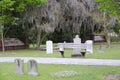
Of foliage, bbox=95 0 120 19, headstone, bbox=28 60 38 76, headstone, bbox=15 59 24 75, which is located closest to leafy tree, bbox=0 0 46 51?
headstone, bbox=15 59 24 75

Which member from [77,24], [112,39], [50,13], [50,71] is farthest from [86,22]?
[50,71]

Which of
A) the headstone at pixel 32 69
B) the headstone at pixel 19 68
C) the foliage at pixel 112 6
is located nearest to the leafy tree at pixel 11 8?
the headstone at pixel 19 68

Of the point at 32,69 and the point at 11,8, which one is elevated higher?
the point at 11,8

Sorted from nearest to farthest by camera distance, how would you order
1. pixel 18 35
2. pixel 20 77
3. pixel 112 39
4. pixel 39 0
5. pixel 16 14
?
pixel 20 77, pixel 39 0, pixel 16 14, pixel 18 35, pixel 112 39

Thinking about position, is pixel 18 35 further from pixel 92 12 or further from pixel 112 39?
pixel 112 39

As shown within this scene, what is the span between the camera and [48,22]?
31281 millimetres

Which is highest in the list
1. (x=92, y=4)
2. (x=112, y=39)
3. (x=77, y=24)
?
(x=92, y=4)

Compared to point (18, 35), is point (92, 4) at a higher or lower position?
higher

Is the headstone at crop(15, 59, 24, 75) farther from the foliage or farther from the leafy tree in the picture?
the leafy tree

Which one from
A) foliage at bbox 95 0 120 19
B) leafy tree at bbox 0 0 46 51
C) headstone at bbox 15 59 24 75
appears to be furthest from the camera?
leafy tree at bbox 0 0 46 51

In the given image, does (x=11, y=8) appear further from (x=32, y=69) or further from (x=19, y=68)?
(x=32, y=69)

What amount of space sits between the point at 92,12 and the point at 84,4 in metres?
1.24

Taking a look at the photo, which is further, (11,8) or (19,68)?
(11,8)

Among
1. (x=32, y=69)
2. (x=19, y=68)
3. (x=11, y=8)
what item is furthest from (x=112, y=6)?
(x=11, y=8)
